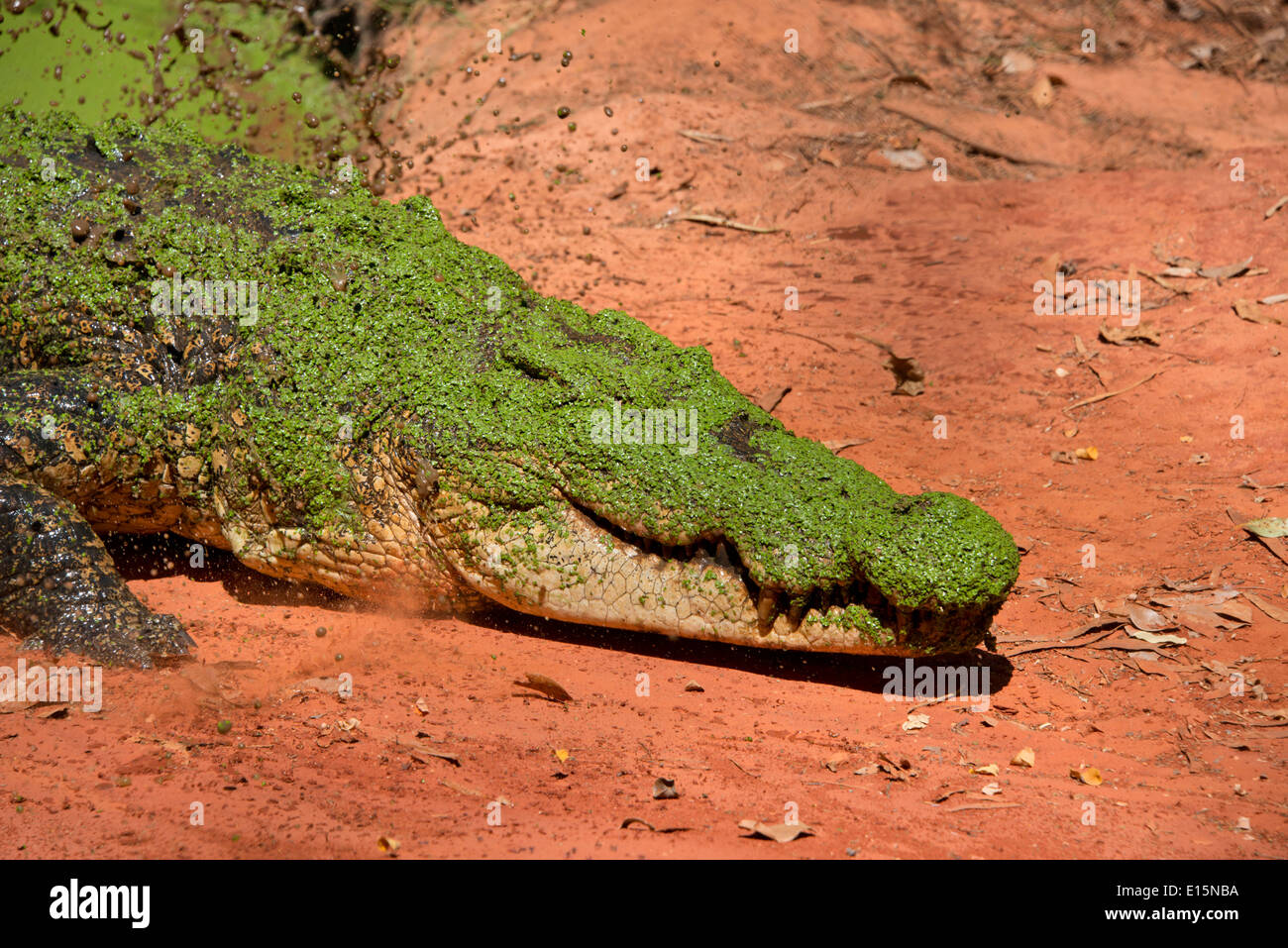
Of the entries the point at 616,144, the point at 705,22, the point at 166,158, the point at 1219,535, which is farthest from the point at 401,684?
the point at 705,22

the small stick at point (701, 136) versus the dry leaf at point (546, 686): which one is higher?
the small stick at point (701, 136)

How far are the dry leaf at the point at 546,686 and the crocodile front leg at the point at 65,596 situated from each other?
1470mm

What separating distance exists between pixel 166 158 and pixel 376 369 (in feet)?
6.44

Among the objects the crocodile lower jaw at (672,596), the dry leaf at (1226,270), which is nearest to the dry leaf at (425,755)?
the crocodile lower jaw at (672,596)

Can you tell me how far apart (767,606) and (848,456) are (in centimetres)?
223

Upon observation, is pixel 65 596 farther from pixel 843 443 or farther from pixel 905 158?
pixel 905 158

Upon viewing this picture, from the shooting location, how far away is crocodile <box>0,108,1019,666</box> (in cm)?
403

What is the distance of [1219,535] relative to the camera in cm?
520

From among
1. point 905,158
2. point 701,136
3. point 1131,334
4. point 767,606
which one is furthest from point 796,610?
point 905,158

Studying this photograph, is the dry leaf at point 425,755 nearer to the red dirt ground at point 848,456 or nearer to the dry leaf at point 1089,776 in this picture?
the red dirt ground at point 848,456

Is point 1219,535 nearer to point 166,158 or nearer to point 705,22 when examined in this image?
point 166,158

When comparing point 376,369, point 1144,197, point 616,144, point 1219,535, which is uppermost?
point 616,144

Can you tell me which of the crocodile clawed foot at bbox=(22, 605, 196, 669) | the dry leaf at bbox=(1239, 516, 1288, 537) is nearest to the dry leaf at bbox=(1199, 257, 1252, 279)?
the dry leaf at bbox=(1239, 516, 1288, 537)

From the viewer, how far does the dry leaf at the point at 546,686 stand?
4.19m
